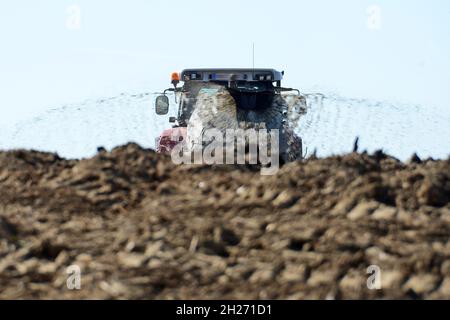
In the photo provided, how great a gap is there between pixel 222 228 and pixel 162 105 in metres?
10.2

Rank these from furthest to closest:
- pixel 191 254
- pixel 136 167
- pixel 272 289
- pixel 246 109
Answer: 1. pixel 246 109
2. pixel 136 167
3. pixel 191 254
4. pixel 272 289

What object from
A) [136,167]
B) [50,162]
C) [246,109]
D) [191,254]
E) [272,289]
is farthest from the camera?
[246,109]

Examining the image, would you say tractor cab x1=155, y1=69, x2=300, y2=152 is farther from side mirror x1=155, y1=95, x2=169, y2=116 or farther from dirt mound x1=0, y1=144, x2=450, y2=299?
dirt mound x1=0, y1=144, x2=450, y2=299

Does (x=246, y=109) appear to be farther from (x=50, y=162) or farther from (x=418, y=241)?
(x=418, y=241)

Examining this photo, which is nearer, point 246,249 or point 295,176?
point 246,249

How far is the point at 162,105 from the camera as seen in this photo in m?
18.1

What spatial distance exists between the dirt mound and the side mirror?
786 centimetres

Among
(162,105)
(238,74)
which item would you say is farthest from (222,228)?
(162,105)

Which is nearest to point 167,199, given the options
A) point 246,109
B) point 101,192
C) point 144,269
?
point 101,192

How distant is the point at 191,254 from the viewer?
304 inches

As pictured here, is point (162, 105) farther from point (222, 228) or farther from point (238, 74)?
point (222, 228)

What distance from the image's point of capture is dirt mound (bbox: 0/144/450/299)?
7.27 meters

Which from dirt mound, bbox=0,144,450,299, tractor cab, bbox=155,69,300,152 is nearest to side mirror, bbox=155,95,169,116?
tractor cab, bbox=155,69,300,152

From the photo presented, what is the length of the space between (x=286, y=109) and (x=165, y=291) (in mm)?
10010
